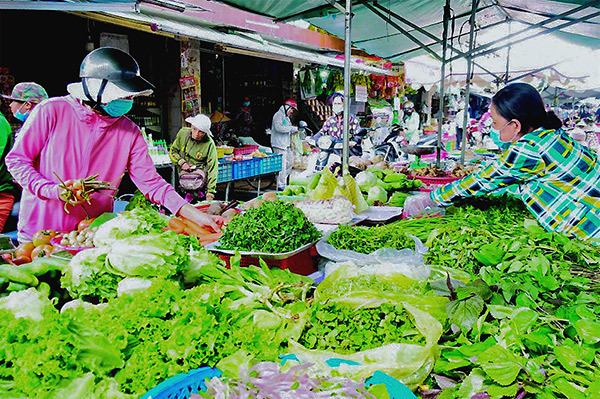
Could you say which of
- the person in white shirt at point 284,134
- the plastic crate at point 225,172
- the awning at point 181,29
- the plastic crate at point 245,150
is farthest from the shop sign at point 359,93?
the plastic crate at point 225,172

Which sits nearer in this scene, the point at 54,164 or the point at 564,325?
the point at 564,325

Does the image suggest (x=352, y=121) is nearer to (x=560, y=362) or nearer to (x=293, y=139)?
(x=293, y=139)

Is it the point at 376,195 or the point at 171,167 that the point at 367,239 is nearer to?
the point at 376,195

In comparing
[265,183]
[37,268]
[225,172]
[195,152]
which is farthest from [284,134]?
[37,268]

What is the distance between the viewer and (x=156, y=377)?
1353mm

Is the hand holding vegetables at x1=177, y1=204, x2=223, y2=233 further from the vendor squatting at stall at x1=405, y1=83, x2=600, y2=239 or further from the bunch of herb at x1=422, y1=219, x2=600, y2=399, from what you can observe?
the vendor squatting at stall at x1=405, y1=83, x2=600, y2=239

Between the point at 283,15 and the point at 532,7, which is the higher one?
the point at 532,7

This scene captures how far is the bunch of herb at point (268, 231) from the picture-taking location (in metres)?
2.49

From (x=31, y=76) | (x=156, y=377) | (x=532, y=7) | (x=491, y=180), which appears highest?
(x=532, y=7)

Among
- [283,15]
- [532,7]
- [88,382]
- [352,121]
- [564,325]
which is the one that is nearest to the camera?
[88,382]

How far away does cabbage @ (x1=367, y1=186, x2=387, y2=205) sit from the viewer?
4441 mm

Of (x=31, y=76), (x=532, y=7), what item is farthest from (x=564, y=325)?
(x=31, y=76)

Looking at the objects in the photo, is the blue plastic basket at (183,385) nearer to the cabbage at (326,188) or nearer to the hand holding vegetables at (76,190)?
the hand holding vegetables at (76,190)

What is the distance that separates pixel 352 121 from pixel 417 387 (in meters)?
9.97
